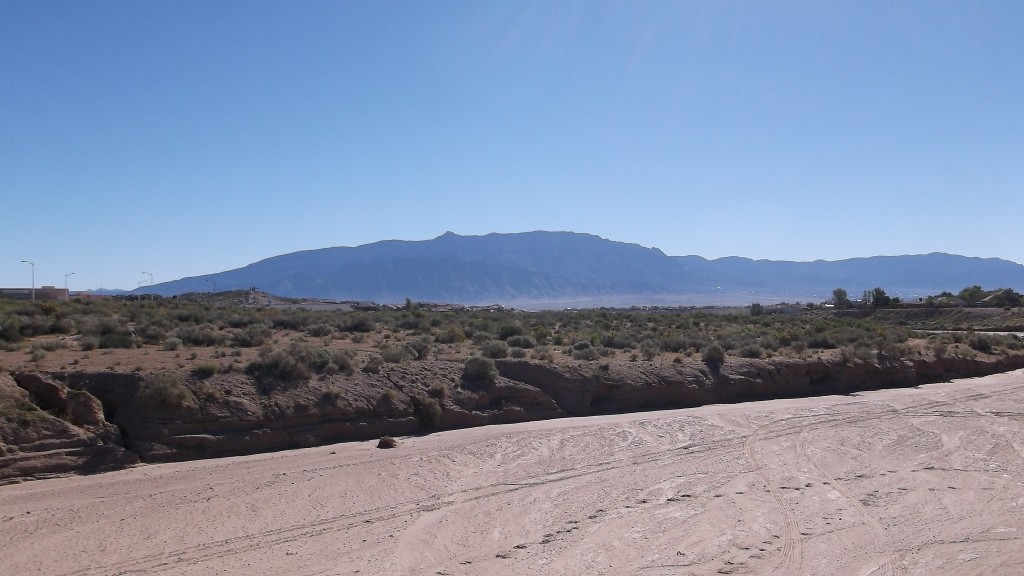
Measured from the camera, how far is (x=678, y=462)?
17.2 meters

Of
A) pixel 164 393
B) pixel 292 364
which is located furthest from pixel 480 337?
pixel 164 393

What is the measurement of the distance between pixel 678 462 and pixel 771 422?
243 inches

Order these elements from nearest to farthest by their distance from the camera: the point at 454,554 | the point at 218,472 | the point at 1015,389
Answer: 1. the point at 454,554
2. the point at 218,472
3. the point at 1015,389

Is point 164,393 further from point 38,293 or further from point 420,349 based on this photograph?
point 38,293

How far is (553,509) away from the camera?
1353 centimetres

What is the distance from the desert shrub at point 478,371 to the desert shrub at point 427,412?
90.0 inches

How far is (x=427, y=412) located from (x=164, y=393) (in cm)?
617

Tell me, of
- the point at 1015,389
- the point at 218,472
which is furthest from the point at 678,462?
the point at 1015,389

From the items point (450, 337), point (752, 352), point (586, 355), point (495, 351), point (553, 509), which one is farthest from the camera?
point (450, 337)

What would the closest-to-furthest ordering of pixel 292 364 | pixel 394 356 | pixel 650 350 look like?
pixel 292 364 < pixel 394 356 < pixel 650 350

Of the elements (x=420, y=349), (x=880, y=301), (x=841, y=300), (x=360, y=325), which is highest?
(x=841, y=300)

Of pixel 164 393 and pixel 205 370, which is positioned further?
pixel 205 370

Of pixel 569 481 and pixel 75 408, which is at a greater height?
pixel 75 408

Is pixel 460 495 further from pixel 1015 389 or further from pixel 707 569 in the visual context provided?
pixel 1015 389
